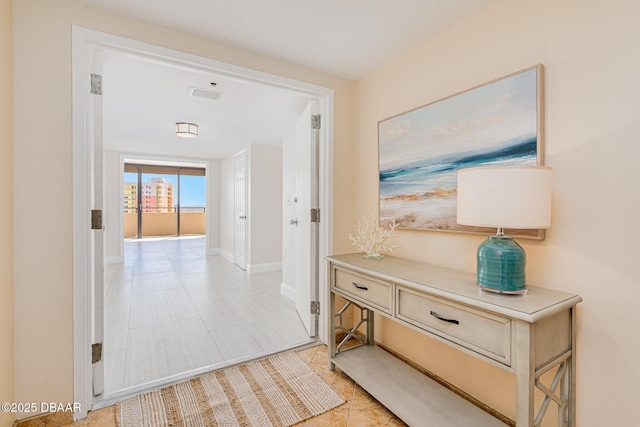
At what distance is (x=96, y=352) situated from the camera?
1.65 meters

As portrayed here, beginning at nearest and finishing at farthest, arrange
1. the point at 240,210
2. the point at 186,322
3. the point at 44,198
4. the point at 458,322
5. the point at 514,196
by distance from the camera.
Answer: the point at 514,196, the point at 458,322, the point at 44,198, the point at 186,322, the point at 240,210

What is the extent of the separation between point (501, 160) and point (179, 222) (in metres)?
10.4

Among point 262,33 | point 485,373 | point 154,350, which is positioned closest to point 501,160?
point 485,373

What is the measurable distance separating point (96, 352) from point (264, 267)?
339 centimetres

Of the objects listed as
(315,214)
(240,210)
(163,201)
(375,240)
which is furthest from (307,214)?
(163,201)

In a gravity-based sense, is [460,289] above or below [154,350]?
above

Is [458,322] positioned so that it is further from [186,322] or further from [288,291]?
[288,291]

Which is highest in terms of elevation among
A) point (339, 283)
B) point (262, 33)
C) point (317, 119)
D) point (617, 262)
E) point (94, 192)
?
point (262, 33)

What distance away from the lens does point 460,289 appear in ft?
4.19

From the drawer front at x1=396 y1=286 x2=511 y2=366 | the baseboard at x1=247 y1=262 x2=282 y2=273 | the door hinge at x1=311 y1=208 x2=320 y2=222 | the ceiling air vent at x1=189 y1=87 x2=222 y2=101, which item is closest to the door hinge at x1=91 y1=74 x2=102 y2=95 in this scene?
the ceiling air vent at x1=189 y1=87 x2=222 y2=101

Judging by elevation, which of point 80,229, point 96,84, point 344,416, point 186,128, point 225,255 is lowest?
point 344,416

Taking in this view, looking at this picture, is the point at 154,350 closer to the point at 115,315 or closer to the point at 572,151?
the point at 115,315

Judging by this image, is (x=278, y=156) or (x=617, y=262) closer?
(x=617, y=262)

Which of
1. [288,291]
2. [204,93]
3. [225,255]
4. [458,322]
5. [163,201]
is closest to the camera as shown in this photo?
[458,322]
